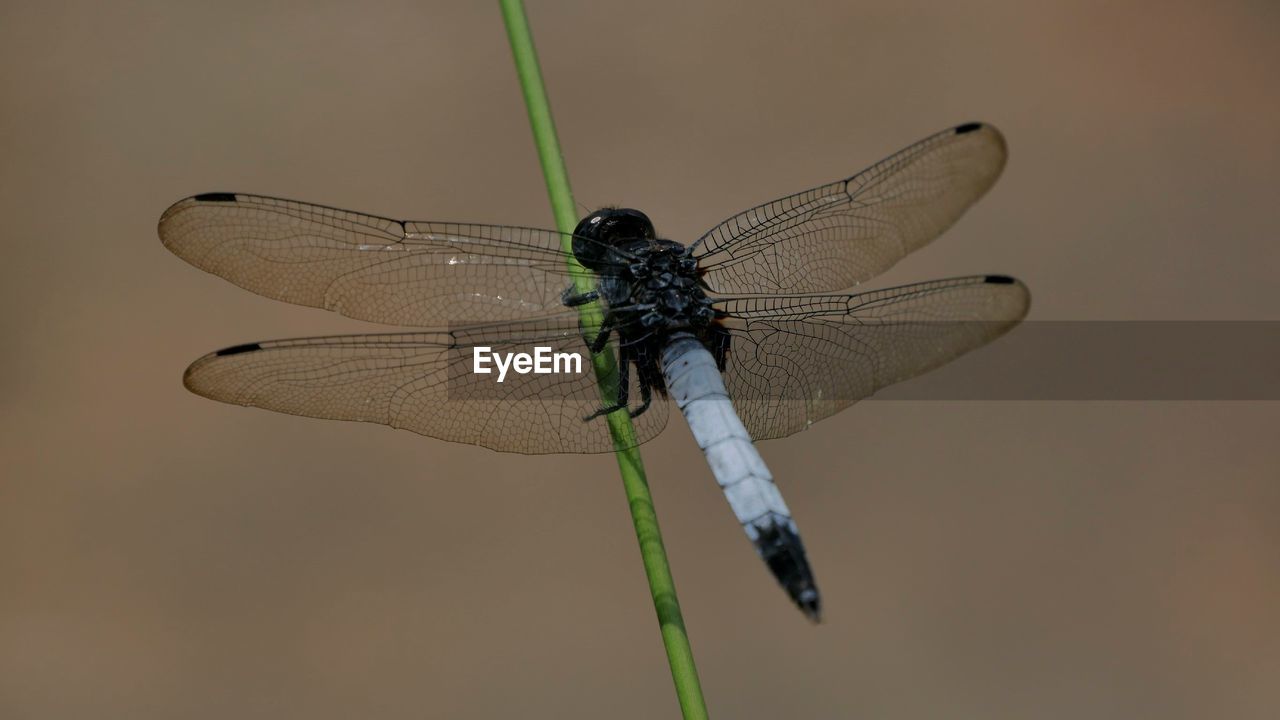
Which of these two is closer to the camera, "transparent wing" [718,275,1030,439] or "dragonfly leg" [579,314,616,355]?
"dragonfly leg" [579,314,616,355]

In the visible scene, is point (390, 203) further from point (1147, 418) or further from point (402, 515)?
point (1147, 418)

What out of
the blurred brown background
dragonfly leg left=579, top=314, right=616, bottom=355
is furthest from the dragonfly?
the blurred brown background

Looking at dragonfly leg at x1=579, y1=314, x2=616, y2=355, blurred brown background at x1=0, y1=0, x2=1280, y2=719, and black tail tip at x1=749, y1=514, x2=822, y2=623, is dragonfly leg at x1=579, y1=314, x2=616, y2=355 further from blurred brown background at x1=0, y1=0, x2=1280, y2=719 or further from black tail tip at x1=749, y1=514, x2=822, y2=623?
blurred brown background at x1=0, y1=0, x2=1280, y2=719

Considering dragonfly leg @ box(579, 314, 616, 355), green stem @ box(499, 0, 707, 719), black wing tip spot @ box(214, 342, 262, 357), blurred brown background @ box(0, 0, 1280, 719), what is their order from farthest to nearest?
blurred brown background @ box(0, 0, 1280, 719) → dragonfly leg @ box(579, 314, 616, 355) → black wing tip spot @ box(214, 342, 262, 357) → green stem @ box(499, 0, 707, 719)

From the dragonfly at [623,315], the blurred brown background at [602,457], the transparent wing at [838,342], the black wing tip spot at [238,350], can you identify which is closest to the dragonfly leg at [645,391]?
the dragonfly at [623,315]

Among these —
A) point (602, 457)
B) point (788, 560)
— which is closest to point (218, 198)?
point (788, 560)

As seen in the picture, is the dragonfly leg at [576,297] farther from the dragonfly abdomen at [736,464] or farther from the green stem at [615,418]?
the dragonfly abdomen at [736,464]
